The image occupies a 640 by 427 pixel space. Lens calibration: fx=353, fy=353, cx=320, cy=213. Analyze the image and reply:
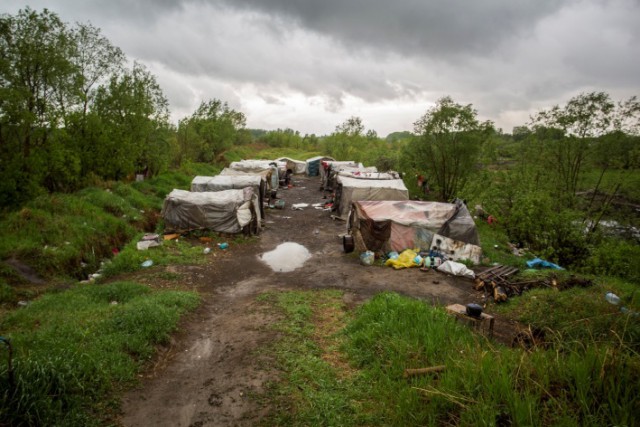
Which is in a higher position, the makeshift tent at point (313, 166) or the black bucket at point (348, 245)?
the makeshift tent at point (313, 166)

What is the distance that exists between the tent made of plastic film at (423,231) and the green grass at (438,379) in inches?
229

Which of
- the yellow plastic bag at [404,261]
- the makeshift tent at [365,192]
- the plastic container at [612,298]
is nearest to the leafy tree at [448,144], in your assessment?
the makeshift tent at [365,192]

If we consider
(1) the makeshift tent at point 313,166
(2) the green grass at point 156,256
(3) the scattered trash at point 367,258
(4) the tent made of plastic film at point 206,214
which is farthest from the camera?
(1) the makeshift tent at point 313,166

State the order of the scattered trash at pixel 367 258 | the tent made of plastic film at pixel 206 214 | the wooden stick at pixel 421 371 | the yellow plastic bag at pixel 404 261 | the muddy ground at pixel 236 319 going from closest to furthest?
the wooden stick at pixel 421 371, the muddy ground at pixel 236 319, the yellow plastic bag at pixel 404 261, the scattered trash at pixel 367 258, the tent made of plastic film at pixel 206 214

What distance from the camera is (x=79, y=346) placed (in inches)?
208

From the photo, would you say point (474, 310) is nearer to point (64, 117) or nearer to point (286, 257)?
point (286, 257)

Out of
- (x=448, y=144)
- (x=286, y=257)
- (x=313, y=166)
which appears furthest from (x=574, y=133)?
(x=313, y=166)

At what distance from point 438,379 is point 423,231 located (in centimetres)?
843

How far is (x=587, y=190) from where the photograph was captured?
19578 mm

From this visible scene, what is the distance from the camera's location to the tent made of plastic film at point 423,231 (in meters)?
12.2

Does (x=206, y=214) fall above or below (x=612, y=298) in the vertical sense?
above

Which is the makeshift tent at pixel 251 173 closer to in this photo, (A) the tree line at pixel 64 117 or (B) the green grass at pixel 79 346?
(A) the tree line at pixel 64 117

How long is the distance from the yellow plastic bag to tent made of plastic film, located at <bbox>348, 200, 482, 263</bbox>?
54 cm

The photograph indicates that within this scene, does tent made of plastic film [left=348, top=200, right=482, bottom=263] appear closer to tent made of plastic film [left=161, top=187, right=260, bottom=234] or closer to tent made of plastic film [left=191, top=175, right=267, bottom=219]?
tent made of plastic film [left=161, top=187, right=260, bottom=234]
